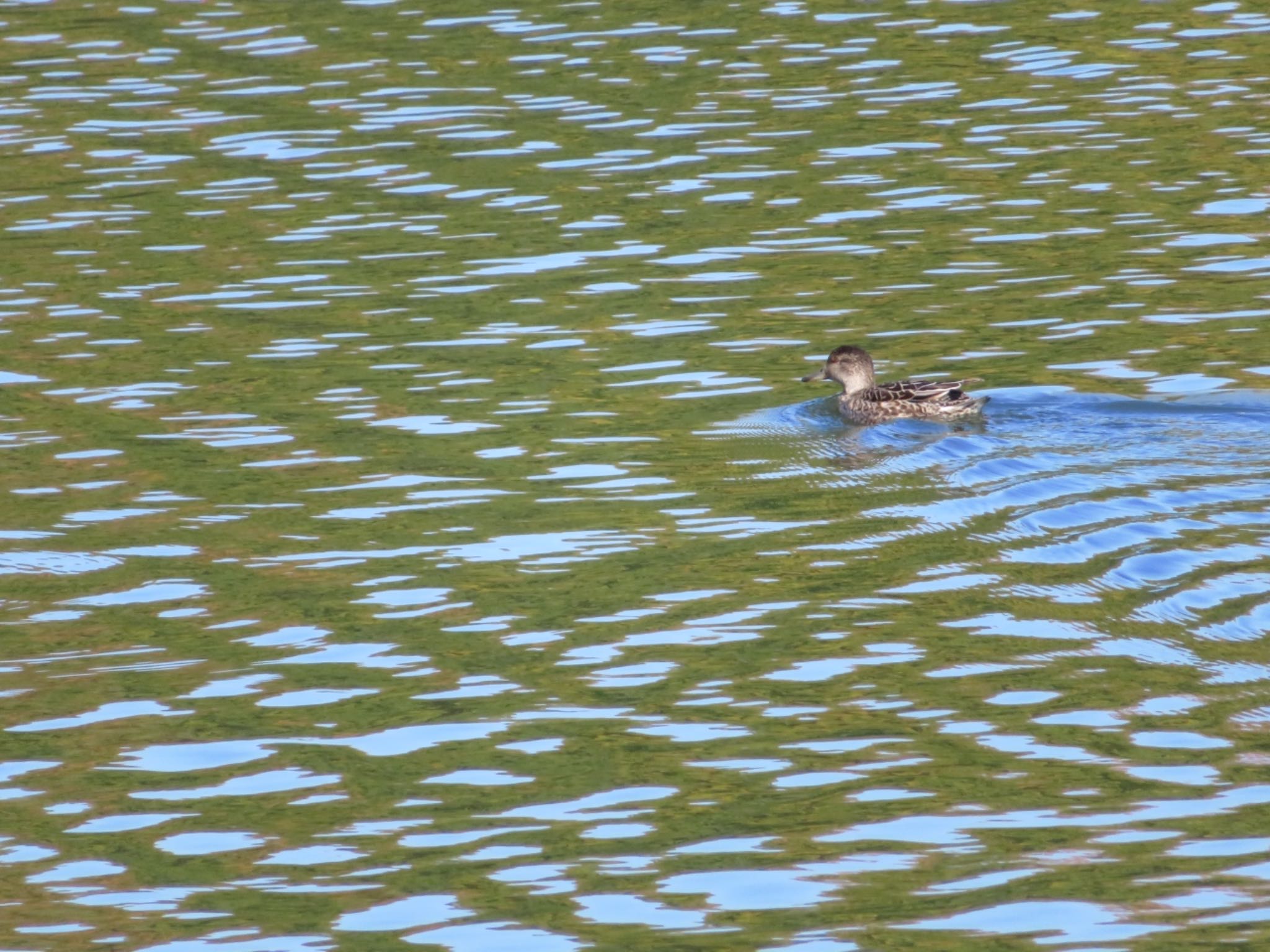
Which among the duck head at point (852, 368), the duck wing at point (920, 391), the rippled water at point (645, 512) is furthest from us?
the duck head at point (852, 368)

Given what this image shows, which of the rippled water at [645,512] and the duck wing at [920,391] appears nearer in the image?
the rippled water at [645,512]

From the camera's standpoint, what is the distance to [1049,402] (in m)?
13.5

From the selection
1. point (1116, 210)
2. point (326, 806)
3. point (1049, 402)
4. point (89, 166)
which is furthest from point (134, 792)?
point (89, 166)

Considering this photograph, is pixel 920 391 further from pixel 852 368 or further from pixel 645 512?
pixel 645 512

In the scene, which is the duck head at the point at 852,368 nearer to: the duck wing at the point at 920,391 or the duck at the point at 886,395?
the duck at the point at 886,395

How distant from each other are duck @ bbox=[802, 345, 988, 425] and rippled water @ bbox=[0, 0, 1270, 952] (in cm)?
18

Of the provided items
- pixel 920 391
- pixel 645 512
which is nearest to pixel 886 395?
pixel 920 391

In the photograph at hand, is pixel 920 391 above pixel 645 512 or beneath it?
above

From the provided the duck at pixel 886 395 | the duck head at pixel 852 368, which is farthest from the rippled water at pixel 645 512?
the duck head at pixel 852 368

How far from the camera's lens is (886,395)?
547 inches

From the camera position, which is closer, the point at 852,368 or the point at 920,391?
the point at 920,391

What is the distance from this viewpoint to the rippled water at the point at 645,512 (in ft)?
25.9

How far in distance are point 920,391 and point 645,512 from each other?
2.47 meters

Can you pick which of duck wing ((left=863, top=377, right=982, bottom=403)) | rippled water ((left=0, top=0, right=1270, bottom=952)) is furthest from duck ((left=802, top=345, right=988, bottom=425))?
rippled water ((left=0, top=0, right=1270, bottom=952))
